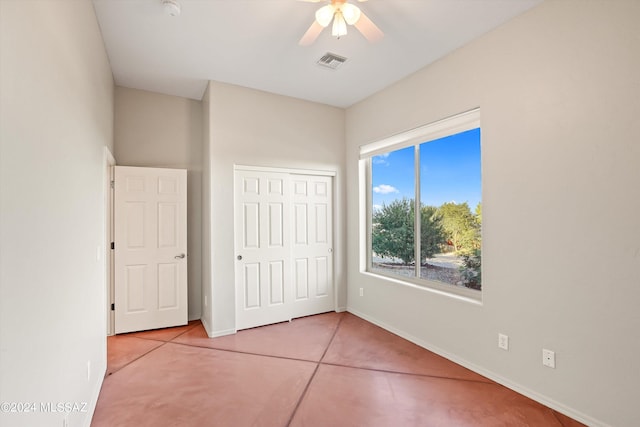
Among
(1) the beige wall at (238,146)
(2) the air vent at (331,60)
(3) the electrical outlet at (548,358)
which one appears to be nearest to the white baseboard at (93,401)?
(1) the beige wall at (238,146)

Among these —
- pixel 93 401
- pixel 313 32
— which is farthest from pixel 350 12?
pixel 93 401

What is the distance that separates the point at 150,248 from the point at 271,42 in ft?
8.89

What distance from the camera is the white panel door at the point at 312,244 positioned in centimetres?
409

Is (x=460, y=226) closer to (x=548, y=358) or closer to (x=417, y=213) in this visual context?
(x=417, y=213)

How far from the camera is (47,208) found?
131cm

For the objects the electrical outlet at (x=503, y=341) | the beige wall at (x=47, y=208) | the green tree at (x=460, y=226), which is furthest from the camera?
the green tree at (x=460, y=226)

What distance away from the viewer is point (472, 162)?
2.92 metres

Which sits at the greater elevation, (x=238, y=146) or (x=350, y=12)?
(x=350, y=12)

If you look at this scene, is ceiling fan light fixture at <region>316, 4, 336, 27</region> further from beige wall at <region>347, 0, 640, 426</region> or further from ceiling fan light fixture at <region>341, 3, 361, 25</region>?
beige wall at <region>347, 0, 640, 426</region>

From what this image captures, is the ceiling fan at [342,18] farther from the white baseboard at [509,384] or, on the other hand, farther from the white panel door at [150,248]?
the white baseboard at [509,384]

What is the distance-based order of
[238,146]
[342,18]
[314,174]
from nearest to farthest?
[342,18]
[238,146]
[314,174]

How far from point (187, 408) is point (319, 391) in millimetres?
968

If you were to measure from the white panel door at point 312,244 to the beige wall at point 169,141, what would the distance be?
1292mm

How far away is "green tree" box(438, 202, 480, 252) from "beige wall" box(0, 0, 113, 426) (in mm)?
3092
